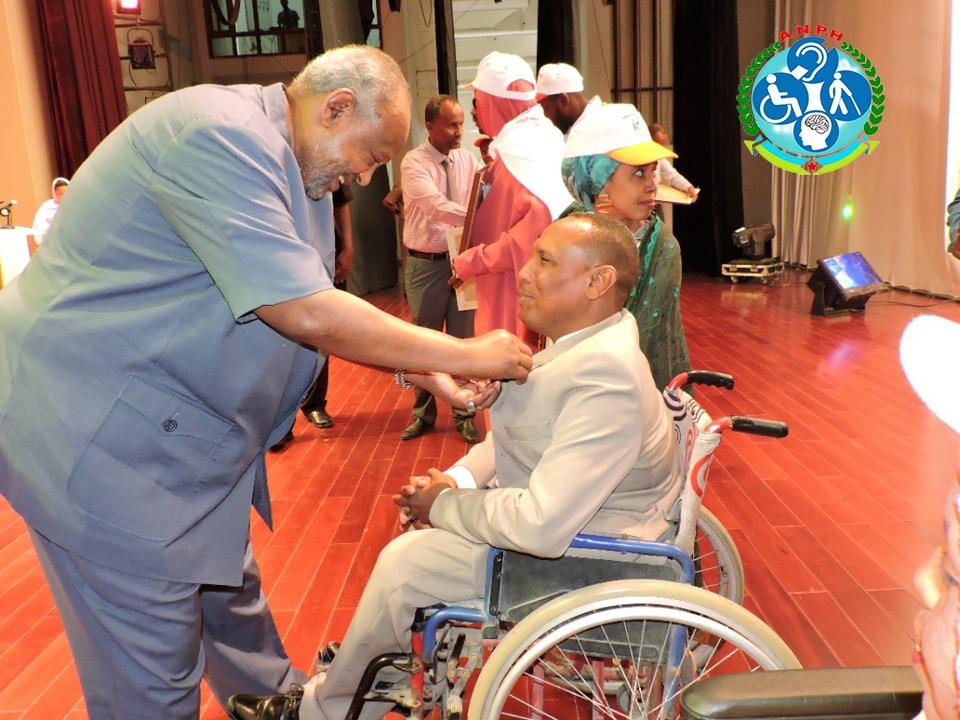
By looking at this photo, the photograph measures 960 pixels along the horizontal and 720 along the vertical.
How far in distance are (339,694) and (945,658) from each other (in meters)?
1.32

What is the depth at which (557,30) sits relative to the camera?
10.3 m

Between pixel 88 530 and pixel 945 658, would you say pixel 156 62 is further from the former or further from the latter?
pixel 945 658

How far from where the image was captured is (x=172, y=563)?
1509mm

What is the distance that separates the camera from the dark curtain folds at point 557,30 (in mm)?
10258

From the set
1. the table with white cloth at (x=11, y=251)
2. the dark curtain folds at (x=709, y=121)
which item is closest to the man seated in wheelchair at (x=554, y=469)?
the table with white cloth at (x=11, y=251)

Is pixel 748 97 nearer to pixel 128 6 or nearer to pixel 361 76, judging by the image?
pixel 128 6

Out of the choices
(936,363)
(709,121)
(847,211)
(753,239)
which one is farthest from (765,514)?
(709,121)

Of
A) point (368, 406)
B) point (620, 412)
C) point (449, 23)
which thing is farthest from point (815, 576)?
point (449, 23)

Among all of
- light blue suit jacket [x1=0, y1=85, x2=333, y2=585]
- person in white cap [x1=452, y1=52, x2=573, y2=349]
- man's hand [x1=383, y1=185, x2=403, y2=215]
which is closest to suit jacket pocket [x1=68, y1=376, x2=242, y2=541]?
light blue suit jacket [x1=0, y1=85, x2=333, y2=585]

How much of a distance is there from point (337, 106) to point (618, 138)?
3.88 feet

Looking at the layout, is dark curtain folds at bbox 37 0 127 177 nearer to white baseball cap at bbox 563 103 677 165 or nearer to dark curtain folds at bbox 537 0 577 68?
dark curtain folds at bbox 537 0 577 68

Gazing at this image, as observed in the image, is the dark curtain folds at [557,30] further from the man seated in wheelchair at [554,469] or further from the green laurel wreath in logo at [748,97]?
the man seated in wheelchair at [554,469]

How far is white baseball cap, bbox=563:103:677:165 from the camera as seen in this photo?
2416 millimetres

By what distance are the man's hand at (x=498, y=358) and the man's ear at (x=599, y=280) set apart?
23 centimetres
